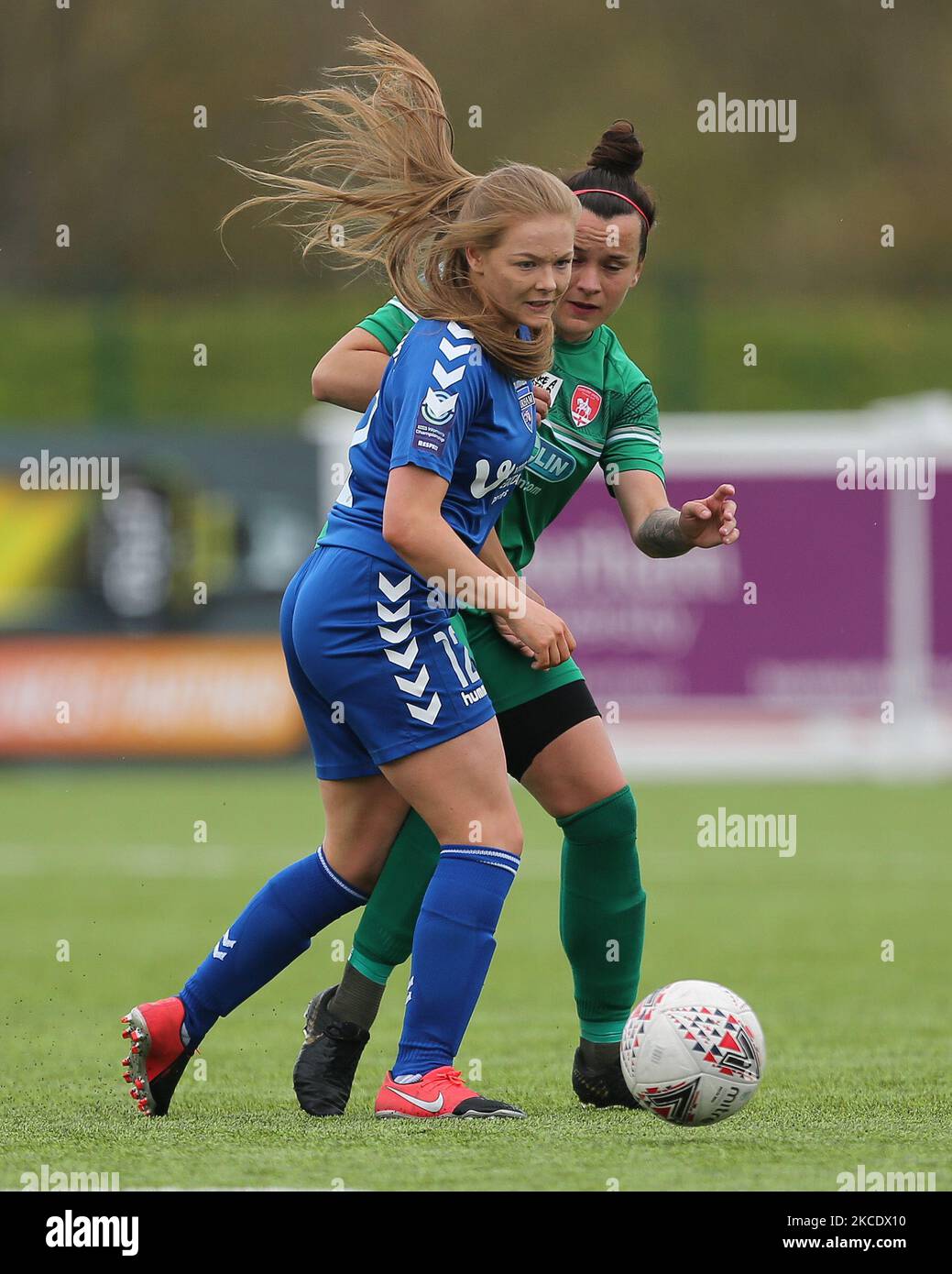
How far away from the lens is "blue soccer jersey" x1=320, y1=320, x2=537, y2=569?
411 cm

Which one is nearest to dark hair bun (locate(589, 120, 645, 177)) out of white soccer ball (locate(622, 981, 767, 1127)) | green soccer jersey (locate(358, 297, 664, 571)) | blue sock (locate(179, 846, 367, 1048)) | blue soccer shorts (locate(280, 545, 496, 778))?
green soccer jersey (locate(358, 297, 664, 571))

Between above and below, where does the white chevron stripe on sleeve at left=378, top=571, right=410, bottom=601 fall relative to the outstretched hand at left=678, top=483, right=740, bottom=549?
below

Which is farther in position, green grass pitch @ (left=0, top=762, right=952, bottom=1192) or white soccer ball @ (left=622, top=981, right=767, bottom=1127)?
white soccer ball @ (left=622, top=981, right=767, bottom=1127)

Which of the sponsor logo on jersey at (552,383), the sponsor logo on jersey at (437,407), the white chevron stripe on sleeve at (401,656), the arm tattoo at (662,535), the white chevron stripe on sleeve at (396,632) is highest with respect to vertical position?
the sponsor logo on jersey at (552,383)

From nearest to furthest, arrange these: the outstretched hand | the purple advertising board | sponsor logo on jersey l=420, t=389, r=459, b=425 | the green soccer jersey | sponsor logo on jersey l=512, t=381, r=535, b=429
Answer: sponsor logo on jersey l=420, t=389, r=459, b=425 → sponsor logo on jersey l=512, t=381, r=535, b=429 → the outstretched hand → the green soccer jersey → the purple advertising board

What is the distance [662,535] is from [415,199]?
0.95 metres

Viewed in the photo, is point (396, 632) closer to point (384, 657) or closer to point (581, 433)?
point (384, 657)

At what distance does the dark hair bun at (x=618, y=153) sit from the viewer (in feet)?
15.6

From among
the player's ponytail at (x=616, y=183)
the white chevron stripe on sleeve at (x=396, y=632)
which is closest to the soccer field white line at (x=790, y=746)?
the player's ponytail at (x=616, y=183)

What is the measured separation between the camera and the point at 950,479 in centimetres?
1489

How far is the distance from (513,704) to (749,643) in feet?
32.7

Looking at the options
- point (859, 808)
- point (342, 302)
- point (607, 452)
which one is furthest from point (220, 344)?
point (607, 452)

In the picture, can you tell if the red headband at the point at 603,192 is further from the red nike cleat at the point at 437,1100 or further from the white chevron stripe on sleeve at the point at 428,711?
the red nike cleat at the point at 437,1100

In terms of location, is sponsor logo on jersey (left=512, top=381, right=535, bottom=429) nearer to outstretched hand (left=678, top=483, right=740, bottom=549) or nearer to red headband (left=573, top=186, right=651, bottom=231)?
outstretched hand (left=678, top=483, right=740, bottom=549)
